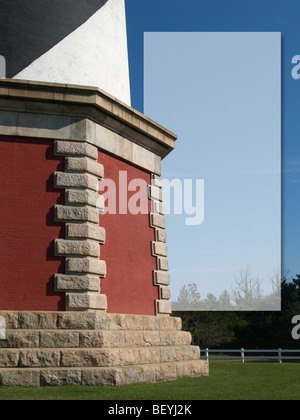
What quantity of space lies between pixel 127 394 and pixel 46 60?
7974 millimetres

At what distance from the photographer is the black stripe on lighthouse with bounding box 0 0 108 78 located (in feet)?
42.2

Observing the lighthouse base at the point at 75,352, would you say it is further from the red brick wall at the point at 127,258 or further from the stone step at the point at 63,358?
the red brick wall at the point at 127,258

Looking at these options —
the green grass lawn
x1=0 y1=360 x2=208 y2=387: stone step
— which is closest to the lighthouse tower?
x1=0 y1=360 x2=208 y2=387: stone step

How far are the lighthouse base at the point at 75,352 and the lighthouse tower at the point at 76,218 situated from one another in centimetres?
2

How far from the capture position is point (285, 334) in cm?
4153

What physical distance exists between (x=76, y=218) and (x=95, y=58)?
4566 millimetres

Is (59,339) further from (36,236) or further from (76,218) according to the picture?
(76,218)

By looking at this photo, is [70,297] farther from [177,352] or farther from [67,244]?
[177,352]

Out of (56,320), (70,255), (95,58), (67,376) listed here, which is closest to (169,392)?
(67,376)

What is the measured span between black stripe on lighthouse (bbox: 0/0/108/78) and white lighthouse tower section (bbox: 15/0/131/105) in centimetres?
16

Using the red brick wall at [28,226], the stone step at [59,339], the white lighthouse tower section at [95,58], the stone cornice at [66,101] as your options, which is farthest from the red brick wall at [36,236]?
the white lighthouse tower section at [95,58]

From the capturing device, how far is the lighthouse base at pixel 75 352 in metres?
10.2
